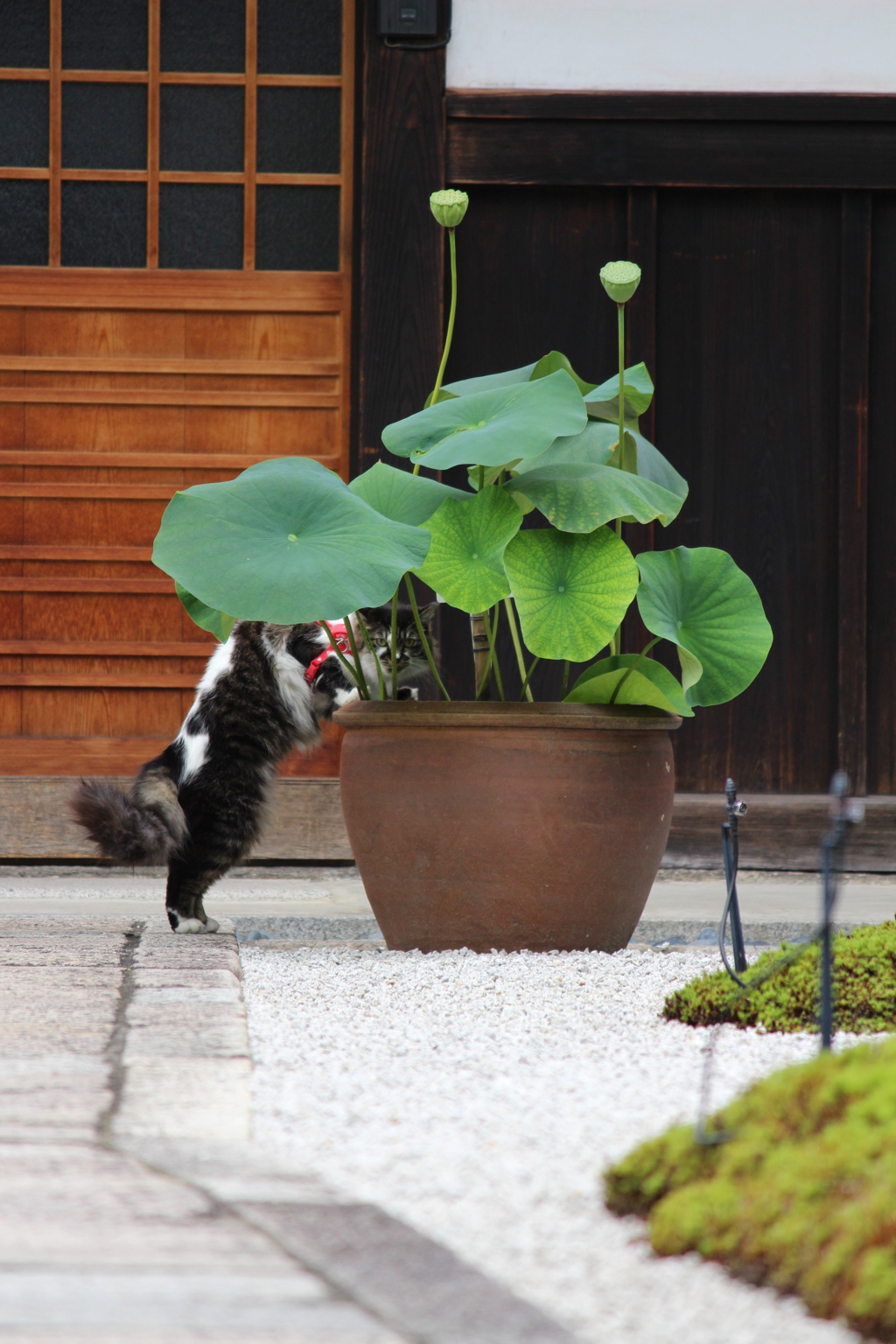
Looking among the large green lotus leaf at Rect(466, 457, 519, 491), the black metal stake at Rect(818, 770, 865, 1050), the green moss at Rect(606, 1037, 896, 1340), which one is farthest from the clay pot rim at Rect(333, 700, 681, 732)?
the green moss at Rect(606, 1037, 896, 1340)

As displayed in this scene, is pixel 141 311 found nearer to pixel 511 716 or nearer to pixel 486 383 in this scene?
pixel 486 383

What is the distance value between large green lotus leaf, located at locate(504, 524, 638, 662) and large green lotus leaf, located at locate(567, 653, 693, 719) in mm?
137

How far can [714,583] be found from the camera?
2.71 meters

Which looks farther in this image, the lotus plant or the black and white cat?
the black and white cat

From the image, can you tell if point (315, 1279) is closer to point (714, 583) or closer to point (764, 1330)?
point (764, 1330)

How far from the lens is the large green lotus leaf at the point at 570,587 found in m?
2.52

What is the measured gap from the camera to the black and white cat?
2.98 m

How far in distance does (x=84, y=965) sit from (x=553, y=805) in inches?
33.2

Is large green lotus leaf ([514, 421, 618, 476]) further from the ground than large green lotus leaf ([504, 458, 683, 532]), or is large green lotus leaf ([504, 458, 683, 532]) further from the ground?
large green lotus leaf ([514, 421, 618, 476])

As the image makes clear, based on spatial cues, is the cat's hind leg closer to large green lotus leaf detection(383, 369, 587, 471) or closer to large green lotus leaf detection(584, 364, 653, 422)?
large green lotus leaf detection(383, 369, 587, 471)

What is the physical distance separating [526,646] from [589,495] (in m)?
0.28

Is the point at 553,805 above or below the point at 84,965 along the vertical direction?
above

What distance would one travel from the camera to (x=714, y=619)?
8.87ft

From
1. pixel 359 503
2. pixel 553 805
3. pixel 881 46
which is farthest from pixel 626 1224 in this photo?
pixel 881 46
